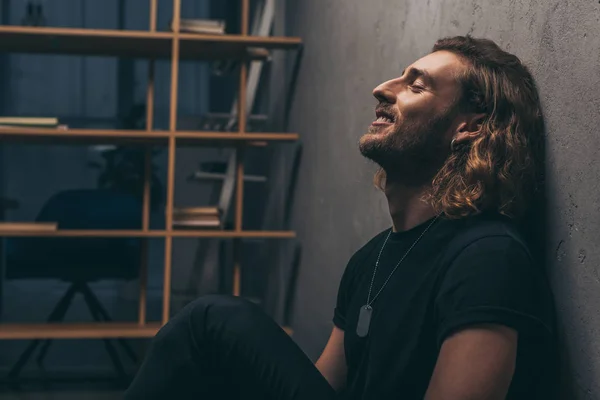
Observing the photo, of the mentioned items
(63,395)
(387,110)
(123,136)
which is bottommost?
(63,395)

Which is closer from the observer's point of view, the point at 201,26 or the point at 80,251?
the point at 201,26

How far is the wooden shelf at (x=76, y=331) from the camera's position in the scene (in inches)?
128

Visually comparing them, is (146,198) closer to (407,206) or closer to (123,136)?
(123,136)

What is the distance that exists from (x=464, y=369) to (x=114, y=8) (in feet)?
19.9

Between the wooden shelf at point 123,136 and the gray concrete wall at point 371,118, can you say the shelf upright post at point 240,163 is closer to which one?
the wooden shelf at point 123,136

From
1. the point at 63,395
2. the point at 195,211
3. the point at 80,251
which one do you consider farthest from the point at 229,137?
the point at 63,395

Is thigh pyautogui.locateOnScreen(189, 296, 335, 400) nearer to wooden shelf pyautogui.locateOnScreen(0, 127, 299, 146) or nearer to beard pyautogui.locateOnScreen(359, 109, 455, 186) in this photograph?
beard pyautogui.locateOnScreen(359, 109, 455, 186)

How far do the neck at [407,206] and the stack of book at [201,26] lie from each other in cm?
204

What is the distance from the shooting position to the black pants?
4.82 feet

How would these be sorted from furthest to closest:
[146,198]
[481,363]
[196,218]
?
[146,198]
[196,218]
[481,363]

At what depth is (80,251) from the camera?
4.00m

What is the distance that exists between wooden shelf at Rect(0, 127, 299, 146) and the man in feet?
5.72

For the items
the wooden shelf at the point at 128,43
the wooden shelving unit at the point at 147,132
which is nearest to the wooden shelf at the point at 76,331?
the wooden shelving unit at the point at 147,132

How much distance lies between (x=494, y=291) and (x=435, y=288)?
6.1 inches
